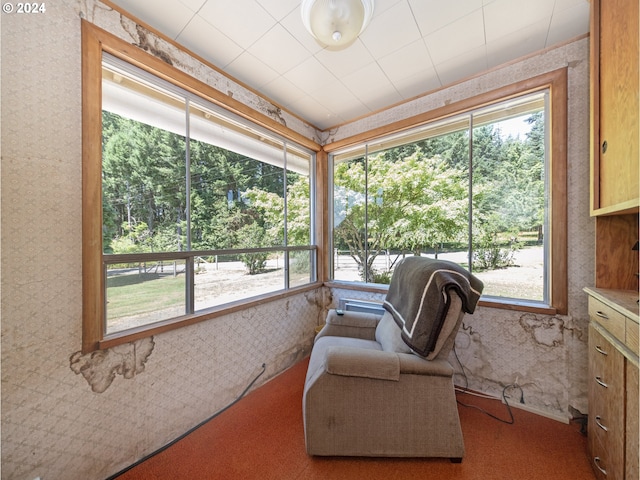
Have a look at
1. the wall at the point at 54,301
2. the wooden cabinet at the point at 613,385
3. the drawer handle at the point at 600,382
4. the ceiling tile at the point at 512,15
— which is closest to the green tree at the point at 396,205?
the ceiling tile at the point at 512,15

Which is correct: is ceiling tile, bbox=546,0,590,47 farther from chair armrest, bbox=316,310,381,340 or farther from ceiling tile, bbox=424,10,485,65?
chair armrest, bbox=316,310,381,340

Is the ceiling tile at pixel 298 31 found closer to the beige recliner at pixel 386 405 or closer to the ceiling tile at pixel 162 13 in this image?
the ceiling tile at pixel 162 13

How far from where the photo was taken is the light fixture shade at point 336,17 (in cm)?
115

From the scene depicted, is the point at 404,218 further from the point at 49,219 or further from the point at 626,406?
the point at 49,219

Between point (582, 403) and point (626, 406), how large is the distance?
0.91 metres

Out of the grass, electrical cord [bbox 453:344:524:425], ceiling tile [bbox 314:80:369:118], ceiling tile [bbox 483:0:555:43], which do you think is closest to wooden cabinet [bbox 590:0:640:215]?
ceiling tile [bbox 483:0:555:43]

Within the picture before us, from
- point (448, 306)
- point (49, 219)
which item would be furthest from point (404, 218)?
point (49, 219)

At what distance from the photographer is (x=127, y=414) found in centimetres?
133

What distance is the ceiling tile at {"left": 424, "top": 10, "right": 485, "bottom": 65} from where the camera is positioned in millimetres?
1437

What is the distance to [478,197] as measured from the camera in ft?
6.59

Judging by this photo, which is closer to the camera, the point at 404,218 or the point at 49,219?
the point at 49,219

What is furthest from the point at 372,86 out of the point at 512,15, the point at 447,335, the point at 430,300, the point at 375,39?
the point at 447,335

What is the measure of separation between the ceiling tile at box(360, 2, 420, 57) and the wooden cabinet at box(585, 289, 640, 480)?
184 centimetres

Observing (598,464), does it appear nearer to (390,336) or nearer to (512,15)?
(390,336)
